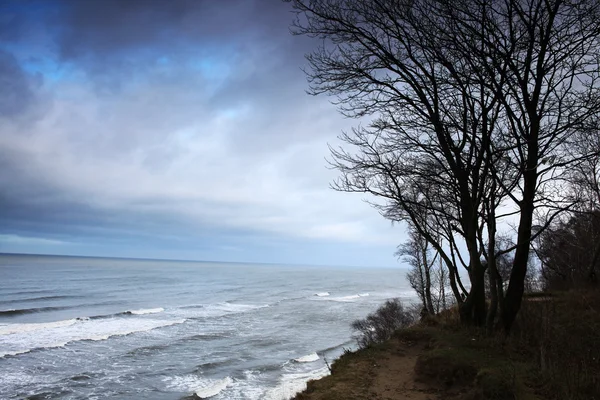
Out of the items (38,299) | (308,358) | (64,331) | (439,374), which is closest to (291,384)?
(308,358)

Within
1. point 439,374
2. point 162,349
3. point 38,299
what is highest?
point 439,374

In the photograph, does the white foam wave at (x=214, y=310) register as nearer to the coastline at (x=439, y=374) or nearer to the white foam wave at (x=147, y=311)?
the white foam wave at (x=147, y=311)

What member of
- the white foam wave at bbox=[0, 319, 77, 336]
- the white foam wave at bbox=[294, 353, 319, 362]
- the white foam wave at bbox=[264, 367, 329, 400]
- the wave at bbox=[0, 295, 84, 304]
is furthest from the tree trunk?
the wave at bbox=[0, 295, 84, 304]

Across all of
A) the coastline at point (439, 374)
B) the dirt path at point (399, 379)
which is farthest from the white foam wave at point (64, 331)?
the dirt path at point (399, 379)

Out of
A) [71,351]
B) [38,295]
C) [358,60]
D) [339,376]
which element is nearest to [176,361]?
[71,351]

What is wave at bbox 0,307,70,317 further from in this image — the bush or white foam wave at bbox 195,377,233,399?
the bush

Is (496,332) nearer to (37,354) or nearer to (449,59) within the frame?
(449,59)

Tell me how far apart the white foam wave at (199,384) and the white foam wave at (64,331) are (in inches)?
457

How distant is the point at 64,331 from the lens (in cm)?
2922

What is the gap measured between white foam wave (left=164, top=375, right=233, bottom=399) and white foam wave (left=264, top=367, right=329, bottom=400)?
232 centimetres

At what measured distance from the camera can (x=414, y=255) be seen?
32375mm

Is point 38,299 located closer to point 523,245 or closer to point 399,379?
point 399,379

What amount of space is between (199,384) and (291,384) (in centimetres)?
414

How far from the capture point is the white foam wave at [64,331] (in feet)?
80.2
